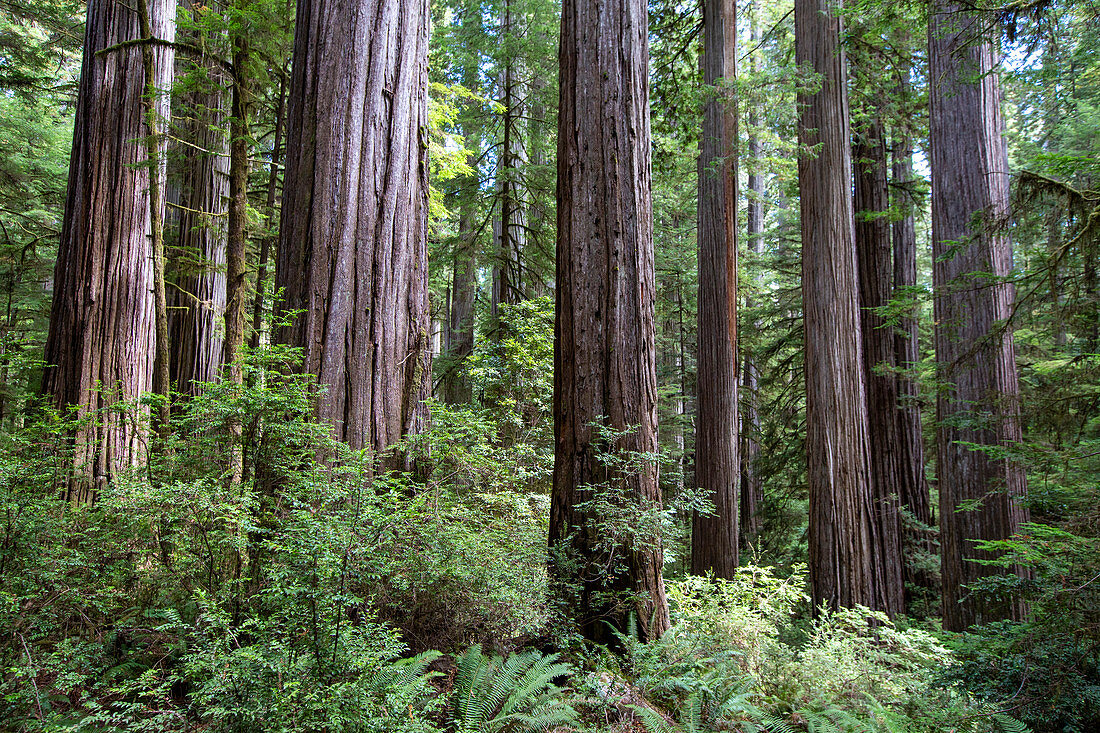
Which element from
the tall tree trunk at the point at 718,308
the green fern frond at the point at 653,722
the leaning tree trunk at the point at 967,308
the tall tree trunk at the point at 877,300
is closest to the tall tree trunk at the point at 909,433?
the tall tree trunk at the point at 877,300

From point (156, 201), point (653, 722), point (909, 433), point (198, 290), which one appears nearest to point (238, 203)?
point (156, 201)

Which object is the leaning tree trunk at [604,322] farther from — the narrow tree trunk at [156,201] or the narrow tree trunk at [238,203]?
the narrow tree trunk at [156,201]

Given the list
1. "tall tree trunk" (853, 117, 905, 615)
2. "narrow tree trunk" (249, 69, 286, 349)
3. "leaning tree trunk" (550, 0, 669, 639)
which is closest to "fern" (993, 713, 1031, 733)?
"leaning tree trunk" (550, 0, 669, 639)

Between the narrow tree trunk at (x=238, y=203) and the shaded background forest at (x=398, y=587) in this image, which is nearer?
the shaded background forest at (x=398, y=587)

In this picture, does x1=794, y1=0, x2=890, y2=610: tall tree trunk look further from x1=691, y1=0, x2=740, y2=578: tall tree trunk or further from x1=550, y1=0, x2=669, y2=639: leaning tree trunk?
x1=550, y1=0, x2=669, y2=639: leaning tree trunk

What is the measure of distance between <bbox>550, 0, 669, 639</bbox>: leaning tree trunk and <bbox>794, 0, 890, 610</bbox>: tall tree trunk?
13.2ft

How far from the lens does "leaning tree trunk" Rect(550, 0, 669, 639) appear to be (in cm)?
366

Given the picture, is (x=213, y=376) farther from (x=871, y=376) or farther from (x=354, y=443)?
(x=871, y=376)

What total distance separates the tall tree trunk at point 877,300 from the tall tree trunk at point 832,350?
7.17 feet

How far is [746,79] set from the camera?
27.0 ft

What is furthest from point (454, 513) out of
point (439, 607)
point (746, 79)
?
point (746, 79)

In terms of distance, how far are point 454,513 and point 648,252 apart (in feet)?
7.66

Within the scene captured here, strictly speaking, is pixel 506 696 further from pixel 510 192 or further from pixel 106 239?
pixel 510 192

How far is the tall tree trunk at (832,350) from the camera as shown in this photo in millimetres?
6773
